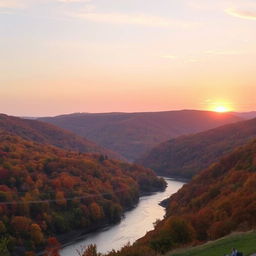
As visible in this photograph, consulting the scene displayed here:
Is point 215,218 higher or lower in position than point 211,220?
higher

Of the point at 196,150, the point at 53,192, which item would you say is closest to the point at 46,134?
the point at 196,150

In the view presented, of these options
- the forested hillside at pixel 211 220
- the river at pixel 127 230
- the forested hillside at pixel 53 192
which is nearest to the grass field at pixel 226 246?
the forested hillside at pixel 211 220

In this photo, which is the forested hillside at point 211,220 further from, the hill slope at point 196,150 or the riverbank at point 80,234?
the hill slope at point 196,150

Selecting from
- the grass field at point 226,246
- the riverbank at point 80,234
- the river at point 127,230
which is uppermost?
the grass field at point 226,246

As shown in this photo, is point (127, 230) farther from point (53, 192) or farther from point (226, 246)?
point (226, 246)

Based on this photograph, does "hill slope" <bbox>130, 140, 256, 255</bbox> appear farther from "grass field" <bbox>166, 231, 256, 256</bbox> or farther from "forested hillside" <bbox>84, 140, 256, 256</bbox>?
"grass field" <bbox>166, 231, 256, 256</bbox>

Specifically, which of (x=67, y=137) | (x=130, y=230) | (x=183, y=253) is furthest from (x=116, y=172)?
(x=183, y=253)

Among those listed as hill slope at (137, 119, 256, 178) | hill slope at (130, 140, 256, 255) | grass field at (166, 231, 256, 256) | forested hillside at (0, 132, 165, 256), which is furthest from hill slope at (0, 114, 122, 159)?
grass field at (166, 231, 256, 256)

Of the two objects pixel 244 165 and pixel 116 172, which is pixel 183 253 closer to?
pixel 244 165
